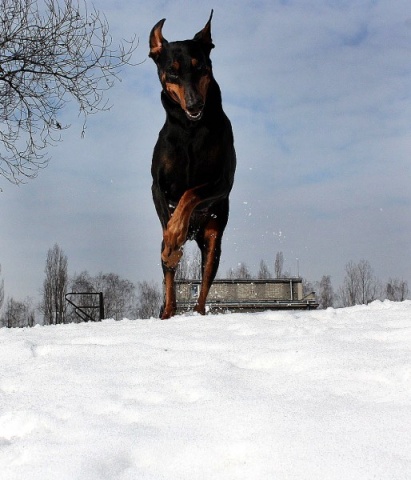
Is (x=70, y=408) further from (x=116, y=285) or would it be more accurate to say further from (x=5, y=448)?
(x=116, y=285)

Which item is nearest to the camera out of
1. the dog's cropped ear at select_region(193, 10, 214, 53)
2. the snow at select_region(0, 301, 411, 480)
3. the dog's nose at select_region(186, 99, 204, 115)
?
the snow at select_region(0, 301, 411, 480)

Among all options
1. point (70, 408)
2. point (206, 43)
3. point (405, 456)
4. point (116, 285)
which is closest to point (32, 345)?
Answer: point (70, 408)

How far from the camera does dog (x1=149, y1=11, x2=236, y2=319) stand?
5.57 m

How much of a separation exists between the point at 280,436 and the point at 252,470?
24cm

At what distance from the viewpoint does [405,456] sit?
217 cm

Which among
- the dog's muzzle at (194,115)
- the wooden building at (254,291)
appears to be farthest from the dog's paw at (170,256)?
the wooden building at (254,291)

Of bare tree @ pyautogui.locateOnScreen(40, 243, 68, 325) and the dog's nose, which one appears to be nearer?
the dog's nose

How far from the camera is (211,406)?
2689 mm

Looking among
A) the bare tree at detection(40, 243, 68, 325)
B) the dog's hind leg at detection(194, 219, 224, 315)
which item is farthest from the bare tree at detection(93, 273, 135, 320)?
the dog's hind leg at detection(194, 219, 224, 315)

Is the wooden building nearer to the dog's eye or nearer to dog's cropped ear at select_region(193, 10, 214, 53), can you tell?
dog's cropped ear at select_region(193, 10, 214, 53)

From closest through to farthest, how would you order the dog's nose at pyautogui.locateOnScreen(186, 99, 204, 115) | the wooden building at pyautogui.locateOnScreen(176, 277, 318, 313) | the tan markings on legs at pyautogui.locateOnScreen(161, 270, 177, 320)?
the dog's nose at pyautogui.locateOnScreen(186, 99, 204, 115) < the tan markings on legs at pyautogui.locateOnScreen(161, 270, 177, 320) < the wooden building at pyautogui.locateOnScreen(176, 277, 318, 313)

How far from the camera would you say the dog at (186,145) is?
5570 millimetres

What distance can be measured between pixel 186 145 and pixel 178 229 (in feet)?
3.15

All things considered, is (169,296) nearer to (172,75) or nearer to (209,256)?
(209,256)
